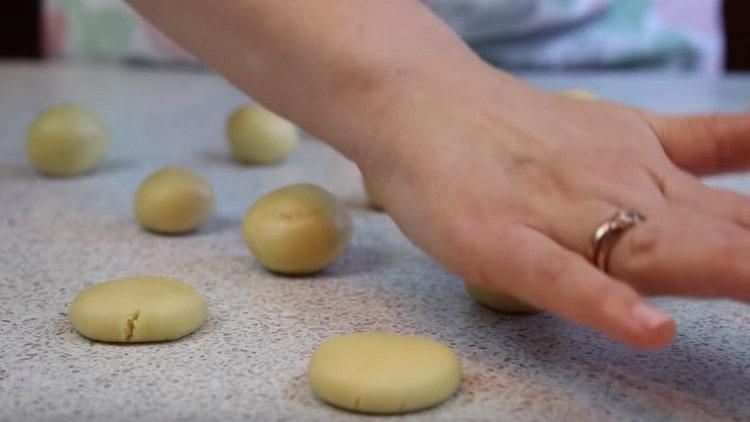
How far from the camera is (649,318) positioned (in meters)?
0.50

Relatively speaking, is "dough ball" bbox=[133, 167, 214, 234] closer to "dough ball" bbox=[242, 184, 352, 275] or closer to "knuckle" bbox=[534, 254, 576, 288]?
"dough ball" bbox=[242, 184, 352, 275]

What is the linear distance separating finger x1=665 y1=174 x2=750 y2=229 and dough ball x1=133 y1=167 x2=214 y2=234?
0.42 meters

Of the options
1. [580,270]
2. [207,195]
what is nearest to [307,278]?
[207,195]

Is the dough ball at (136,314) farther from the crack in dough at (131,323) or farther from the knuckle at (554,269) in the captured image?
the knuckle at (554,269)

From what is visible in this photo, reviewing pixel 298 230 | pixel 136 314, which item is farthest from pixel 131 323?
pixel 298 230

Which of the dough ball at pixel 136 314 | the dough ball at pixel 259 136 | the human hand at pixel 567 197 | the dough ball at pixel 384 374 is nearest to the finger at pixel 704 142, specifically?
the human hand at pixel 567 197

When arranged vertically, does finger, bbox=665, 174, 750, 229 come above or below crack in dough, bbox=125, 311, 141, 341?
above

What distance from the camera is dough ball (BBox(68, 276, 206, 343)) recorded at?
62cm

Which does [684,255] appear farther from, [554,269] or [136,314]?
[136,314]

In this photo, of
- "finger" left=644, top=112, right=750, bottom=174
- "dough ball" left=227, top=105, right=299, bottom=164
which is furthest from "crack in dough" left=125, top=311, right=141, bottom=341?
"dough ball" left=227, top=105, right=299, bottom=164

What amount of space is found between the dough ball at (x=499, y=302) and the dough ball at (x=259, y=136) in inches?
18.3

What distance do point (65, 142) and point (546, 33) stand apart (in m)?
0.99

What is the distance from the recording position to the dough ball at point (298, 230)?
750 millimetres

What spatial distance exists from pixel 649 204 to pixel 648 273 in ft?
0.19
